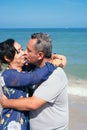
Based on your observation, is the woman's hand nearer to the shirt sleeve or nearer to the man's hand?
the shirt sleeve

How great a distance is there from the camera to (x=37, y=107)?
317cm

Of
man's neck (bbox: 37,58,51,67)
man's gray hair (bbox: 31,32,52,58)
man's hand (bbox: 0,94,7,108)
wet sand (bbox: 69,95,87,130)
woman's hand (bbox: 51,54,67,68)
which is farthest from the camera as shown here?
wet sand (bbox: 69,95,87,130)

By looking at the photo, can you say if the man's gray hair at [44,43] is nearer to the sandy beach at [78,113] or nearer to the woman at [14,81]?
the woman at [14,81]

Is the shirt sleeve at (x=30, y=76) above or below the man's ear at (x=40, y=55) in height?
below

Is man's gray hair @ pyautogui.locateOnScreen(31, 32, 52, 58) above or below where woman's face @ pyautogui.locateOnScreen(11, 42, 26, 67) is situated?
above

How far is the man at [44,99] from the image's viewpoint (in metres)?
3.15

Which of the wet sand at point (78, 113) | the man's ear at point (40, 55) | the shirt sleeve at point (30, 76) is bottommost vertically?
the wet sand at point (78, 113)

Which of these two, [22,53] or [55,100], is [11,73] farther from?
[55,100]

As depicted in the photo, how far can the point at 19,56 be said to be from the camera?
3.42 m

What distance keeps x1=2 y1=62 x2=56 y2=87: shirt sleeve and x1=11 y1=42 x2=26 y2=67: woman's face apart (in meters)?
0.18

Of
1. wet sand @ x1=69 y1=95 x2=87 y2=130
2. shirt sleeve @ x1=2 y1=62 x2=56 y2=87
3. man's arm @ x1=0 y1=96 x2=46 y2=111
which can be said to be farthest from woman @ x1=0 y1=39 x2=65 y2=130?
wet sand @ x1=69 y1=95 x2=87 y2=130

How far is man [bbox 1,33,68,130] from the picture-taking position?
3146 mm

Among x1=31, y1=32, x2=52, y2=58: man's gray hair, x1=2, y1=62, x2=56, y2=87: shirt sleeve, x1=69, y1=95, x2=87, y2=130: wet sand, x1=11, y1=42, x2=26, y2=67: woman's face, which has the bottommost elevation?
x1=69, y1=95, x2=87, y2=130: wet sand

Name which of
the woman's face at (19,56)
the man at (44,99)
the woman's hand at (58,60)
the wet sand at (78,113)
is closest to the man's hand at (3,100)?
the man at (44,99)
